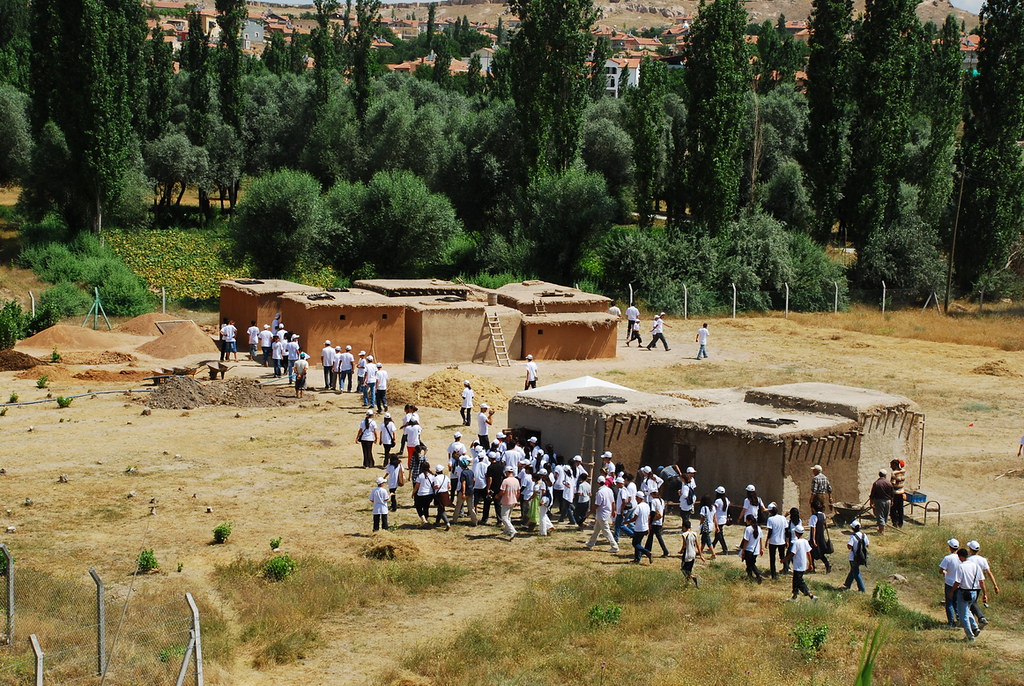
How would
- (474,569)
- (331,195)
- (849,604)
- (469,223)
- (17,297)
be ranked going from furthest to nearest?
(469,223), (331,195), (17,297), (474,569), (849,604)

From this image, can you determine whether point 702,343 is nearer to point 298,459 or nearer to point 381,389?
point 381,389

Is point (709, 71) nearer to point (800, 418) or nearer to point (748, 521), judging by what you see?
point (800, 418)

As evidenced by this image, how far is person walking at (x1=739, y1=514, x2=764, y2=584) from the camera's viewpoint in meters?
16.7

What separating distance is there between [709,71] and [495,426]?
88.7 ft

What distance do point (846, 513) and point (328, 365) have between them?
1538 centimetres

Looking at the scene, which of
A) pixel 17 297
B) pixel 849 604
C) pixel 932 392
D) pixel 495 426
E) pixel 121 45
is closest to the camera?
pixel 849 604

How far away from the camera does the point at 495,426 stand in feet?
89.2

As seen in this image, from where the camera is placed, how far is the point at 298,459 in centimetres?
2403

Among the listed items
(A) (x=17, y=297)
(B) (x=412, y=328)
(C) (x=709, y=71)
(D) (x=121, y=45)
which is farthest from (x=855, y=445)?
(D) (x=121, y=45)

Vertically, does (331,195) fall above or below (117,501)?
above

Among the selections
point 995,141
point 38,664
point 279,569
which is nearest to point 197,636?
point 38,664

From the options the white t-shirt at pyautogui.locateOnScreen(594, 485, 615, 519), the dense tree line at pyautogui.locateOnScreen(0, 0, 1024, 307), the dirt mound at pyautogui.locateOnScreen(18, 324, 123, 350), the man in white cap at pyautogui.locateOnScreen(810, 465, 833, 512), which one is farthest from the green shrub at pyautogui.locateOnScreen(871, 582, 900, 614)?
the dense tree line at pyautogui.locateOnScreen(0, 0, 1024, 307)

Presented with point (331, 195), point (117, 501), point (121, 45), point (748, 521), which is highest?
point (121, 45)

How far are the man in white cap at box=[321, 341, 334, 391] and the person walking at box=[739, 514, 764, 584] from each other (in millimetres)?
15963
